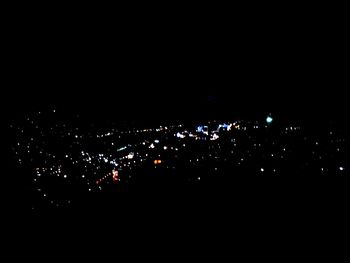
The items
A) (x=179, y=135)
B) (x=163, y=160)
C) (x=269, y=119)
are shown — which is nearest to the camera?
(x=163, y=160)

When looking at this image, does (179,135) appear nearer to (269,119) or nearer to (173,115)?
(173,115)

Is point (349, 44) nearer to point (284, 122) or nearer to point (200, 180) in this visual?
point (284, 122)

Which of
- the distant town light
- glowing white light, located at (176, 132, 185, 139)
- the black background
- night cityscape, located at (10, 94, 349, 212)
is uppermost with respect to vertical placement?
the black background

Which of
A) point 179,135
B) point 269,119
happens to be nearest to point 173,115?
point 179,135

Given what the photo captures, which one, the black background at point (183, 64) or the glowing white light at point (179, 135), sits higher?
the black background at point (183, 64)

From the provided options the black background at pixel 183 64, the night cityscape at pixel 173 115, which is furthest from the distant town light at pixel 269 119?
the black background at pixel 183 64

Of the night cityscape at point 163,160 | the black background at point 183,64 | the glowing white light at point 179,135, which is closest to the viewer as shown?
the night cityscape at point 163,160

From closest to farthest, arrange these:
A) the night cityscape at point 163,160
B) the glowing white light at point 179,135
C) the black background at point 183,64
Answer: the night cityscape at point 163,160 → the glowing white light at point 179,135 → the black background at point 183,64

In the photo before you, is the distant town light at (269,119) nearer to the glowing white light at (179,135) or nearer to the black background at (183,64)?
the black background at (183,64)

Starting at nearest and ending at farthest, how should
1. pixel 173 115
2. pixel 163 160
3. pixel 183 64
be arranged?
pixel 163 160
pixel 173 115
pixel 183 64

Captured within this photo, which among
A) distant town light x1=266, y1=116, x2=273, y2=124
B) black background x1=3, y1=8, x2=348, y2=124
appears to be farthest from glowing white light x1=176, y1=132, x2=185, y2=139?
distant town light x1=266, y1=116, x2=273, y2=124

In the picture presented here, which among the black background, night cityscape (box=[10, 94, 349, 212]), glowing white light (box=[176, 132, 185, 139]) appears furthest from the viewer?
the black background

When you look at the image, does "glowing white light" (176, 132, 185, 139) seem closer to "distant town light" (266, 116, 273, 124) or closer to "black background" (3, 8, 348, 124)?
"black background" (3, 8, 348, 124)
